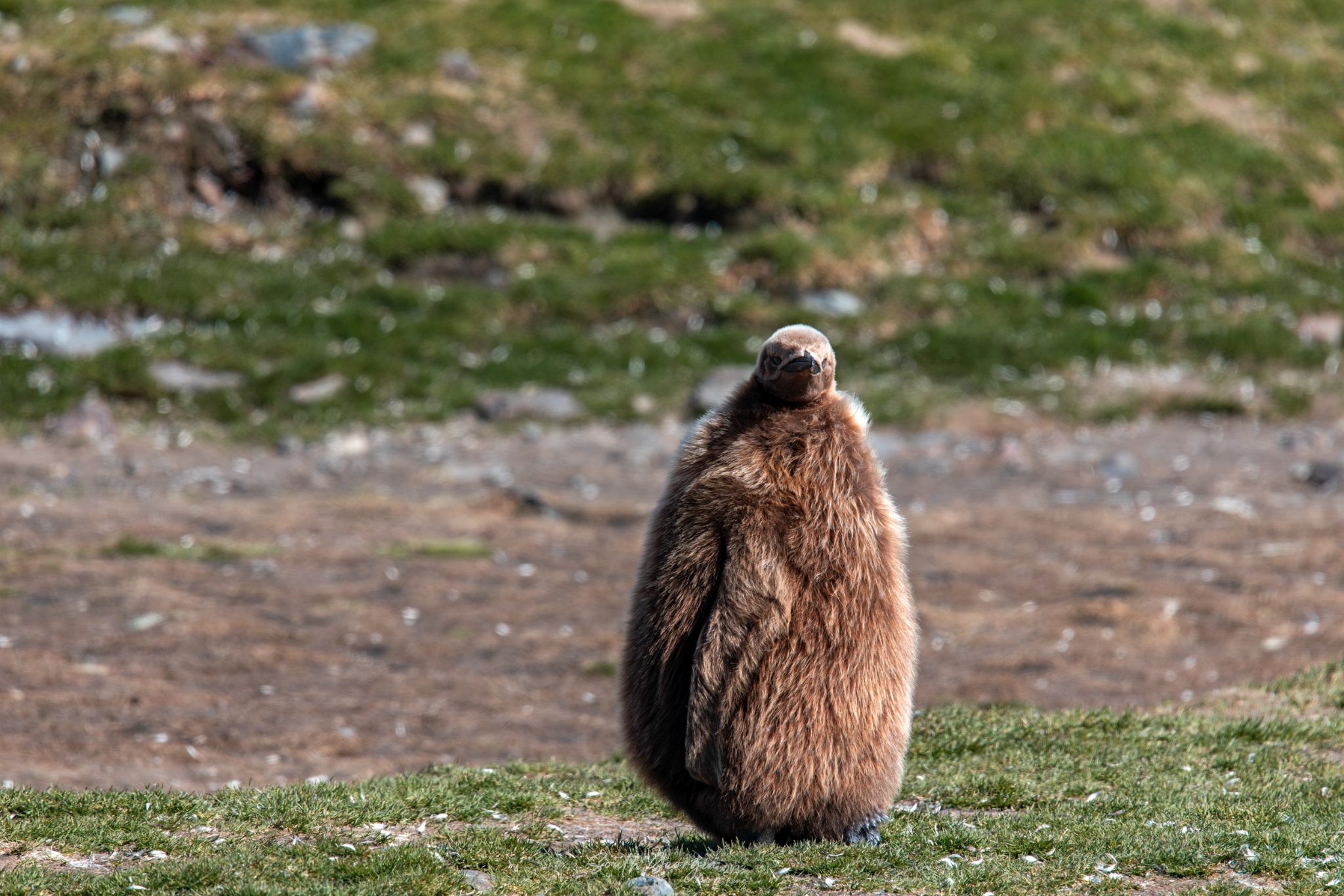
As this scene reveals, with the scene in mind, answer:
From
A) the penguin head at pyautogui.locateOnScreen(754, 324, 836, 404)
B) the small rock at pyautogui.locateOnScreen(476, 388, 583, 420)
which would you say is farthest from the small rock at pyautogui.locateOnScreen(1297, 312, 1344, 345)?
the penguin head at pyautogui.locateOnScreen(754, 324, 836, 404)

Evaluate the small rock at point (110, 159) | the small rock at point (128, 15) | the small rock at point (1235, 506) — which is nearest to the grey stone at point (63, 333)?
the small rock at point (110, 159)

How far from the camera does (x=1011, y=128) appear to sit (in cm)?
2466

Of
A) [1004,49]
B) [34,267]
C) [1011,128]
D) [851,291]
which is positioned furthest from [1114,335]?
[34,267]

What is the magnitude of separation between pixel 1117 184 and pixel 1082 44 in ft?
16.4

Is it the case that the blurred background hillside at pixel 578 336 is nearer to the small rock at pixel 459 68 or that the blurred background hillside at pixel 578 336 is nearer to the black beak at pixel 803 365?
the small rock at pixel 459 68

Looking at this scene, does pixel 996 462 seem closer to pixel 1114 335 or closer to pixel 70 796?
pixel 1114 335

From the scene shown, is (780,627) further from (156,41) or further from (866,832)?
(156,41)

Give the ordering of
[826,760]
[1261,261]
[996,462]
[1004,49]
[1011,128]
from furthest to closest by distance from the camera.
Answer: [1004,49]
[1011,128]
[1261,261]
[996,462]
[826,760]

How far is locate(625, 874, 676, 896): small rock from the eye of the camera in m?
5.66

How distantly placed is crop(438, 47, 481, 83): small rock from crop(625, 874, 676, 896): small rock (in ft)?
65.7

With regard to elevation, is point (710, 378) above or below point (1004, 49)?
below

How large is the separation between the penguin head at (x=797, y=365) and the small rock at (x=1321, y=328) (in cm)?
1691

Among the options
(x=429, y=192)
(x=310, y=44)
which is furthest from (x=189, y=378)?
(x=310, y=44)

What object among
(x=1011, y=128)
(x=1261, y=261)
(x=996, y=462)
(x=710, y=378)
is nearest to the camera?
(x=996, y=462)
